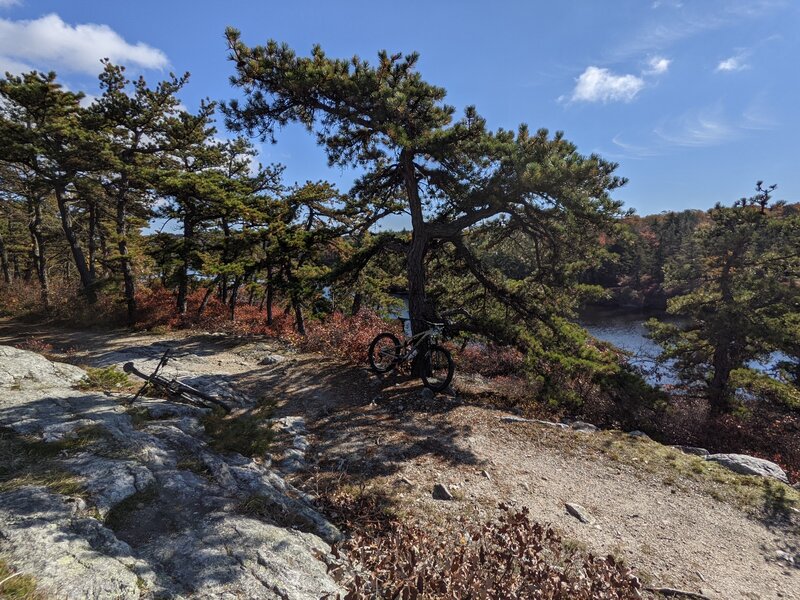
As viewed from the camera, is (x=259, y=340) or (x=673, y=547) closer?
(x=673, y=547)

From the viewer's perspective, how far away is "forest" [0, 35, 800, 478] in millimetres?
8125

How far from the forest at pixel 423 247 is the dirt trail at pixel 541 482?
1.85 metres

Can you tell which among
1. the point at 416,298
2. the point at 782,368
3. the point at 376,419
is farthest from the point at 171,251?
the point at 782,368

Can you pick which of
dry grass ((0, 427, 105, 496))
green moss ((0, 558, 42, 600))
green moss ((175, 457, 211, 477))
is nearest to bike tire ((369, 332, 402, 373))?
green moss ((175, 457, 211, 477))

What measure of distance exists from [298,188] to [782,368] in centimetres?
1864

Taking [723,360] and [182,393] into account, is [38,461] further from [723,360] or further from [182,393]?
[723,360]

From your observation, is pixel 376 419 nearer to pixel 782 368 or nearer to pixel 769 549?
pixel 769 549

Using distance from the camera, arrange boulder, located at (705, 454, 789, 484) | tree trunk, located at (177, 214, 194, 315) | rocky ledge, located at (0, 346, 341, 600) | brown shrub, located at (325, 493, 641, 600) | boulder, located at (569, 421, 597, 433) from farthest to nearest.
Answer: tree trunk, located at (177, 214, 194, 315) → boulder, located at (569, 421, 597, 433) → boulder, located at (705, 454, 789, 484) → brown shrub, located at (325, 493, 641, 600) → rocky ledge, located at (0, 346, 341, 600)

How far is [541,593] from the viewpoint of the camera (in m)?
3.30

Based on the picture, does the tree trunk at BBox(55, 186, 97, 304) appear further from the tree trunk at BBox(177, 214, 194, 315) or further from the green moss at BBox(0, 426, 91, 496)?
the green moss at BBox(0, 426, 91, 496)

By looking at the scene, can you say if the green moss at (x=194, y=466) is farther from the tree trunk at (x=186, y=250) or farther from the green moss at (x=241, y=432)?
the tree trunk at (x=186, y=250)

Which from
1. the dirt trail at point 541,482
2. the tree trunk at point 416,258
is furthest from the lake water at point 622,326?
the dirt trail at point 541,482

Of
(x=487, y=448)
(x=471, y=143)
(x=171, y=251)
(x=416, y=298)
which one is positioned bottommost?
(x=487, y=448)

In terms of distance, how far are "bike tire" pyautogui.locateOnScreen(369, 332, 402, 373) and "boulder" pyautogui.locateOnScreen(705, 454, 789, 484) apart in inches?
272
